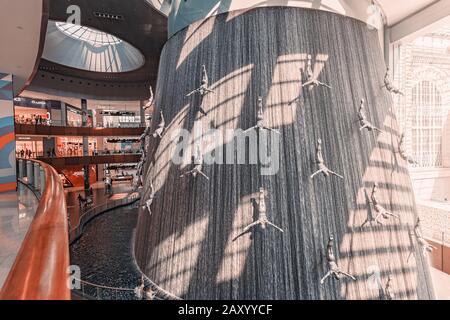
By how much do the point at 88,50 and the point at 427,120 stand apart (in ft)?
67.6

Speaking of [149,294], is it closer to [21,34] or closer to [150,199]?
[150,199]

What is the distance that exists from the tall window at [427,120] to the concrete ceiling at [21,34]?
14077 millimetres

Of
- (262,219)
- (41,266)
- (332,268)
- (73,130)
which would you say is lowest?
(332,268)

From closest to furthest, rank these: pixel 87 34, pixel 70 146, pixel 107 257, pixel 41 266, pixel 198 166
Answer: pixel 41 266, pixel 198 166, pixel 107 257, pixel 87 34, pixel 70 146

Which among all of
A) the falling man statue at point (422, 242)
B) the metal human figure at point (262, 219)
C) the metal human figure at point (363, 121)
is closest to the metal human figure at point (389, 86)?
the metal human figure at point (363, 121)

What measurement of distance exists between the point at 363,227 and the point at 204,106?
252 cm

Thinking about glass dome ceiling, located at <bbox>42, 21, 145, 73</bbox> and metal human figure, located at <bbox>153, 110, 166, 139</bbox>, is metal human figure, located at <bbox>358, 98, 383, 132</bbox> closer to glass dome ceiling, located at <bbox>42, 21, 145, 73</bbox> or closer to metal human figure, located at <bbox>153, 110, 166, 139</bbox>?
metal human figure, located at <bbox>153, 110, 166, 139</bbox>

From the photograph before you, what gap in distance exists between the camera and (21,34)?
22.8ft

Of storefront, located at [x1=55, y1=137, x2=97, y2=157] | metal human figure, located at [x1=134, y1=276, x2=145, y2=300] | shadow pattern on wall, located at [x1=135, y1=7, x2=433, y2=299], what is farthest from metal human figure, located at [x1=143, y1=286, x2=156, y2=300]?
storefront, located at [x1=55, y1=137, x2=97, y2=157]

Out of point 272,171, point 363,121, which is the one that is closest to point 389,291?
point 272,171

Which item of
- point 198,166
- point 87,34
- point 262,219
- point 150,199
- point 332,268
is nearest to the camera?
point 332,268

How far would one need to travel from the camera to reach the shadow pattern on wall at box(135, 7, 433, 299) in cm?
286

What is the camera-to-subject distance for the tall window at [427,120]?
1153 cm
